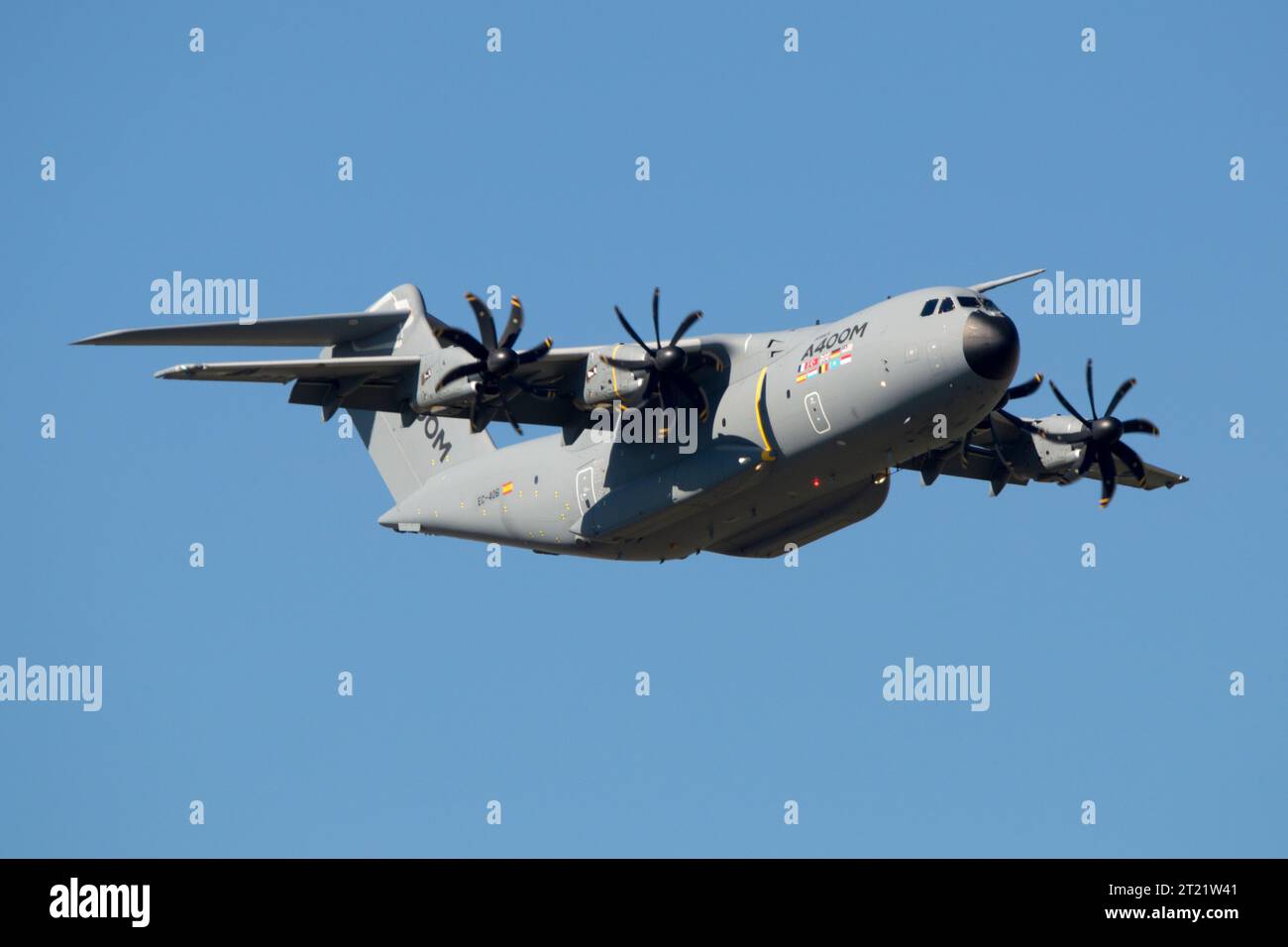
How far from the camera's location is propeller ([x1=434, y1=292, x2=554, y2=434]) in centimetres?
2412

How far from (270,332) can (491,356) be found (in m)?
4.88

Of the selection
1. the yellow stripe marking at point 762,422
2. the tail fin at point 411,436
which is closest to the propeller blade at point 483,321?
the yellow stripe marking at point 762,422

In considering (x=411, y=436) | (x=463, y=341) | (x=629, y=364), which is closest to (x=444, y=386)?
(x=463, y=341)

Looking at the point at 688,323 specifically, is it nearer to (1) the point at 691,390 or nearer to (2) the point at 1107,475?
(1) the point at 691,390

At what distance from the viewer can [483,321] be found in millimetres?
24281

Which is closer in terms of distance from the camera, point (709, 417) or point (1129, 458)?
point (709, 417)

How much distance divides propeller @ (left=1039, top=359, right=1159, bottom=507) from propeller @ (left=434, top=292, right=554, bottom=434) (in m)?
7.90

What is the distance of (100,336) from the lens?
934 inches

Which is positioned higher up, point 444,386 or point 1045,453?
point 444,386
